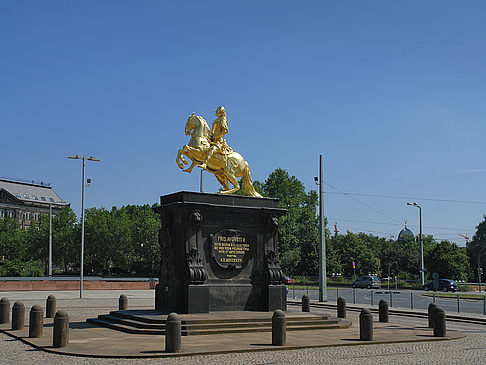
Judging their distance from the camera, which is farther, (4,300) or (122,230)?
(122,230)

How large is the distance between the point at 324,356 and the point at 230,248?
7.42m

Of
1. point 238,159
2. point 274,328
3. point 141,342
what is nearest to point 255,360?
point 274,328

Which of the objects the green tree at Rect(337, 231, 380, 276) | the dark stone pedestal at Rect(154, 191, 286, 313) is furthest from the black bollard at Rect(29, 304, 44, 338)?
the green tree at Rect(337, 231, 380, 276)

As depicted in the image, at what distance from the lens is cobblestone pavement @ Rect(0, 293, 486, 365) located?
1266cm

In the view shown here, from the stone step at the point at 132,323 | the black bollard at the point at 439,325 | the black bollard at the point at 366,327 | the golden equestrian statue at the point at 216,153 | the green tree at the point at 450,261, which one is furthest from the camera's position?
the green tree at the point at 450,261

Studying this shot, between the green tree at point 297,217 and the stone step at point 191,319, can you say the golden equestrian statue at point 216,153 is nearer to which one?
the stone step at point 191,319

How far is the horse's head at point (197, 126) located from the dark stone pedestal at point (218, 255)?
9.57 ft

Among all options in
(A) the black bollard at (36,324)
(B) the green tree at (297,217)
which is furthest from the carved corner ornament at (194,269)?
(B) the green tree at (297,217)

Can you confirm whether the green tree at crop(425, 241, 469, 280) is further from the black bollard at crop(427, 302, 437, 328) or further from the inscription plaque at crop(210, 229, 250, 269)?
the inscription plaque at crop(210, 229, 250, 269)

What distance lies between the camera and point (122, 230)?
80562 mm

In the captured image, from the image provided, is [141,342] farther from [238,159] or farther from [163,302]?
[238,159]

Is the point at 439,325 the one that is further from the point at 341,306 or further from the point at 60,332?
the point at 60,332

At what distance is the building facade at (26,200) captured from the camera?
127 metres

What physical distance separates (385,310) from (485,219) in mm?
→ 83231
